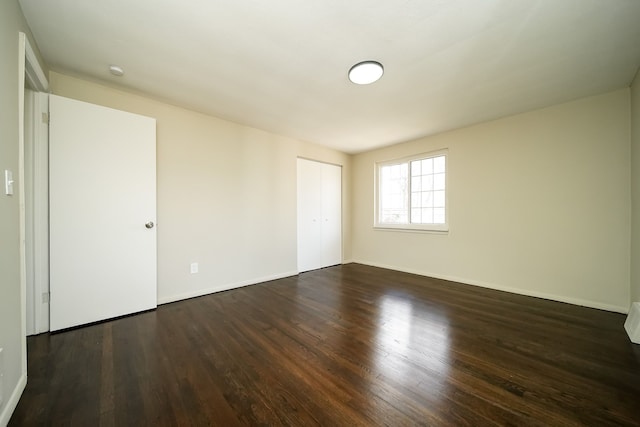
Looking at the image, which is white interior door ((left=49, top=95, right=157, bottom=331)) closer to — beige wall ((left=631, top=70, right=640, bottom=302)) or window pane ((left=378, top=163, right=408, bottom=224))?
window pane ((left=378, top=163, right=408, bottom=224))

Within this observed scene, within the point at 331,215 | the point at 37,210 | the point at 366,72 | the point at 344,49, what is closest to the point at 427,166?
the point at 331,215

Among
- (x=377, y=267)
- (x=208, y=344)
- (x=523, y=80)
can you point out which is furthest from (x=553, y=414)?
(x=377, y=267)

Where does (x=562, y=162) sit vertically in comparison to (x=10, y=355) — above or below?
above

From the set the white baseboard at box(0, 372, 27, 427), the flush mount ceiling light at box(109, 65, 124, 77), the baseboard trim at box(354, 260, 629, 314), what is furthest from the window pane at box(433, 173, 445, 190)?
the white baseboard at box(0, 372, 27, 427)

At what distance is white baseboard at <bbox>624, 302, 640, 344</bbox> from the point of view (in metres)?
1.93

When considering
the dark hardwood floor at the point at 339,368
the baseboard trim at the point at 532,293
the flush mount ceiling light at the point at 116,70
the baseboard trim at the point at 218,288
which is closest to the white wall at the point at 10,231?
the dark hardwood floor at the point at 339,368

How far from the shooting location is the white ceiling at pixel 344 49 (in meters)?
1.49

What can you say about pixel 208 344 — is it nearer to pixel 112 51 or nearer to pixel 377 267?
pixel 112 51

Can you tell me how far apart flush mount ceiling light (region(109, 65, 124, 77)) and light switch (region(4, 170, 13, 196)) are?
4.45ft

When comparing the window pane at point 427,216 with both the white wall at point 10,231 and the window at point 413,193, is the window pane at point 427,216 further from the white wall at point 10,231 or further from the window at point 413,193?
the white wall at point 10,231

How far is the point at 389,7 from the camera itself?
1459mm

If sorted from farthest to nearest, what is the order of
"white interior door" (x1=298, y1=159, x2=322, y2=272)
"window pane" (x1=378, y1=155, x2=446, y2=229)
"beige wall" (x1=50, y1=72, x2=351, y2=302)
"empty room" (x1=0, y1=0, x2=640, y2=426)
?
"white interior door" (x1=298, y1=159, x2=322, y2=272) → "window pane" (x1=378, y1=155, x2=446, y2=229) → "beige wall" (x1=50, y1=72, x2=351, y2=302) → "empty room" (x1=0, y1=0, x2=640, y2=426)

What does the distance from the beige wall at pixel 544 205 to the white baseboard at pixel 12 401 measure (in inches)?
172

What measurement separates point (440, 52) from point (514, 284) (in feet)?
9.91
